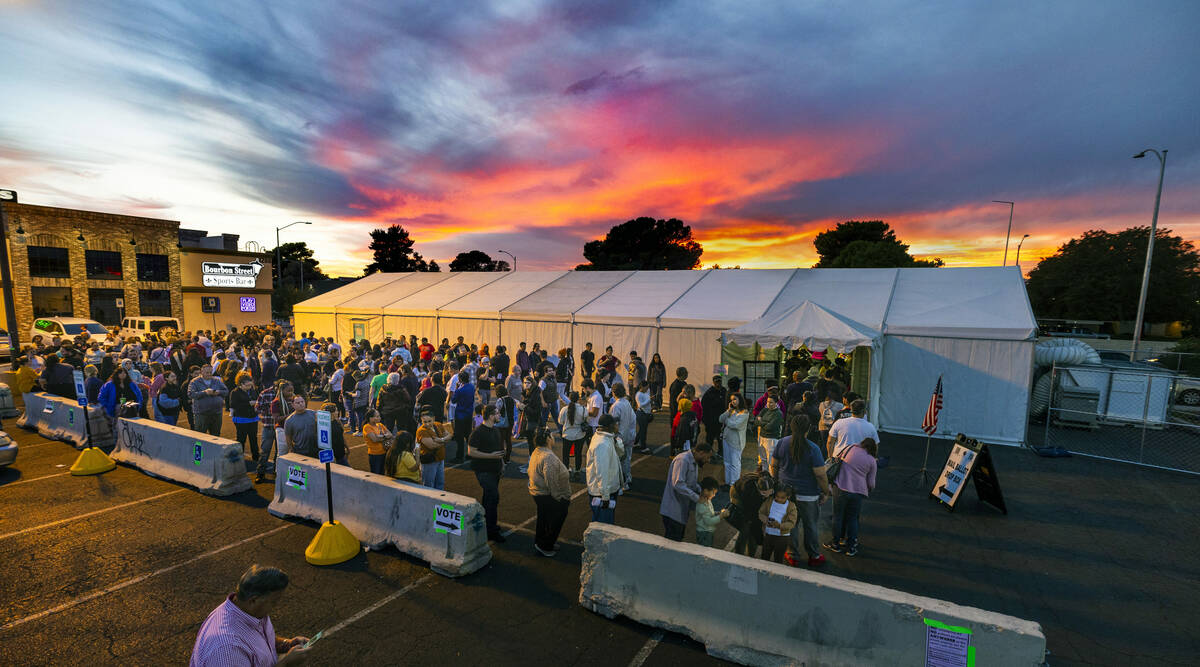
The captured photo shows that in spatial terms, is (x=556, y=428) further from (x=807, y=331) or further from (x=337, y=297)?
(x=337, y=297)

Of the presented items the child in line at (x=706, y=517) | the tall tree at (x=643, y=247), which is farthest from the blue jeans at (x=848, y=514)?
the tall tree at (x=643, y=247)

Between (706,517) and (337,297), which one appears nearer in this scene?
(706,517)

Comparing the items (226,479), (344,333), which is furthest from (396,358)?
(344,333)

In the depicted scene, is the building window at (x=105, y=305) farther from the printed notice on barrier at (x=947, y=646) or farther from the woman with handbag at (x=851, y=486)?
the printed notice on barrier at (x=947, y=646)

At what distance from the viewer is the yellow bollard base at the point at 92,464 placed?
28.6 feet

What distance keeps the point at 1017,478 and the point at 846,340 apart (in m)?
3.95

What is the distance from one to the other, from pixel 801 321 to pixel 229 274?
45324mm

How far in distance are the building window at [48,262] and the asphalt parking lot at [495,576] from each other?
35.8 meters

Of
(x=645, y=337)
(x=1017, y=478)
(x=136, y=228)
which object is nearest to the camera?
(x=1017, y=478)

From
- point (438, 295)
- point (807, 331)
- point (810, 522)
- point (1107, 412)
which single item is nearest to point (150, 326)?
point (438, 295)

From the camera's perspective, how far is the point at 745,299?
15.2m

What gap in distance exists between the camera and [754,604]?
13.6ft

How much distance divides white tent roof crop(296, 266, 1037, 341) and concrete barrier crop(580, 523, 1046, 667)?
862 cm

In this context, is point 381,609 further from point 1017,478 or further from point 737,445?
point 1017,478
